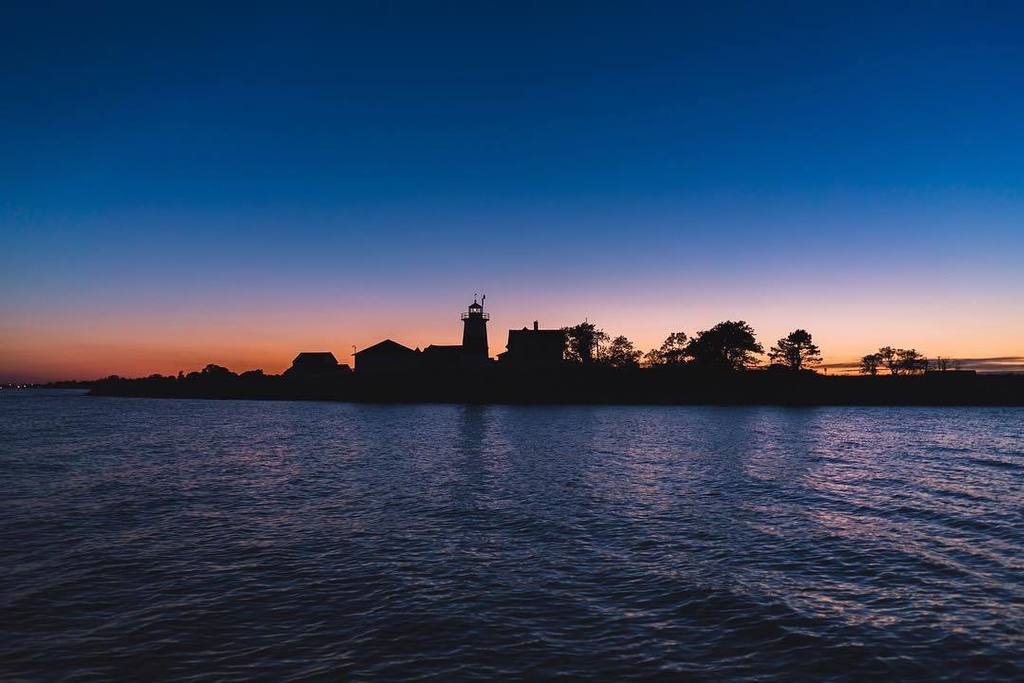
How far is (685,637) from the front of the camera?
38.7 ft

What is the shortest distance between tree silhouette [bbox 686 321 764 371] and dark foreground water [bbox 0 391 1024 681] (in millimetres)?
106598

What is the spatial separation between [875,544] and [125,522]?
83.8 ft

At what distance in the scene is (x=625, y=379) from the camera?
13275cm

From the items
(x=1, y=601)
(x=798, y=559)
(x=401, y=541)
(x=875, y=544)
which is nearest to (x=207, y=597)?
(x=1, y=601)

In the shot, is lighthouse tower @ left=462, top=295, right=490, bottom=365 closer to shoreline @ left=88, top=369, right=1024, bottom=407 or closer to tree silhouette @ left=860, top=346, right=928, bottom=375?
shoreline @ left=88, top=369, right=1024, bottom=407

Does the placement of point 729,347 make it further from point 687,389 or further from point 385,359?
point 385,359

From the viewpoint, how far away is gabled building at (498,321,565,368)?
5364 inches

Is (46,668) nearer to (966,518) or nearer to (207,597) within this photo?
(207,597)

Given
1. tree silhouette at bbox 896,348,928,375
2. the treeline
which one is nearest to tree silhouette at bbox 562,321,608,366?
the treeline

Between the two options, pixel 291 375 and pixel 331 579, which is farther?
pixel 291 375

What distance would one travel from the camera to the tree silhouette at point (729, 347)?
462 ft

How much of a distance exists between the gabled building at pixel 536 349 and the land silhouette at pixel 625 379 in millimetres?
228

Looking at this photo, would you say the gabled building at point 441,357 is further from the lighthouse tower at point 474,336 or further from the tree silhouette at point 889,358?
the tree silhouette at point 889,358

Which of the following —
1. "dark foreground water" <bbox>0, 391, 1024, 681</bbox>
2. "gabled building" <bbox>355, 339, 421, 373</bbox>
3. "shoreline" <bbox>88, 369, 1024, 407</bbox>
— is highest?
"gabled building" <bbox>355, 339, 421, 373</bbox>
